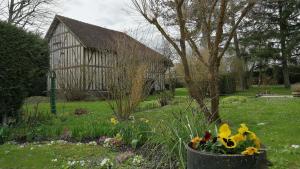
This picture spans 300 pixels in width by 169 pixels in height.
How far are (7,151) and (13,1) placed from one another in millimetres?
23316

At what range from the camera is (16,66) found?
8141mm

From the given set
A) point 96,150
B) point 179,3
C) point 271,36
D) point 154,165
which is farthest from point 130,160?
point 271,36

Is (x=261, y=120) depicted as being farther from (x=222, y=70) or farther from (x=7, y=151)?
(x=222, y=70)

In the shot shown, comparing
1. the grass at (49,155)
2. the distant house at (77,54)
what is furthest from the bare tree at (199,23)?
the distant house at (77,54)

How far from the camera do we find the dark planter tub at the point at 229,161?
94.6 inches

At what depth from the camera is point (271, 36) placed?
28.2 metres

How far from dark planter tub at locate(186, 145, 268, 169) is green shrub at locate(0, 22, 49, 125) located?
6451 mm

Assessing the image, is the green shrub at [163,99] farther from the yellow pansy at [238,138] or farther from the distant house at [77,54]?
the yellow pansy at [238,138]

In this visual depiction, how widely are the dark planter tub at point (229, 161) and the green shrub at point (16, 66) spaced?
6.45 meters

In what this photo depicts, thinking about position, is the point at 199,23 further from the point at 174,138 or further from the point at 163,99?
the point at 163,99

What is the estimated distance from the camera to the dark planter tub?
2402mm

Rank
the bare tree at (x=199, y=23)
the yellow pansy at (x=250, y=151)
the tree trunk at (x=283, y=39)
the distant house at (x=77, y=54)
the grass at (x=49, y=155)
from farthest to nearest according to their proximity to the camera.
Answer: the tree trunk at (x=283, y=39) → the distant house at (x=77, y=54) → the bare tree at (x=199, y=23) → the grass at (x=49, y=155) → the yellow pansy at (x=250, y=151)

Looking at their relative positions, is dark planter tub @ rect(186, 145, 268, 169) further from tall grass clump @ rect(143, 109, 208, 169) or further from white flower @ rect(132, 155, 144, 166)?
white flower @ rect(132, 155, 144, 166)

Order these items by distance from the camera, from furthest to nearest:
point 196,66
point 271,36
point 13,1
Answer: point 271,36, point 13,1, point 196,66
